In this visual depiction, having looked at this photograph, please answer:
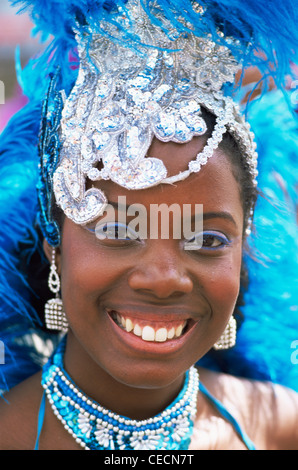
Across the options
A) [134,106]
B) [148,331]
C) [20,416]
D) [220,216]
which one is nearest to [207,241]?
[220,216]

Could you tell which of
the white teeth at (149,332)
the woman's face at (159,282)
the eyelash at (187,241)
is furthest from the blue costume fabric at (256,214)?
the white teeth at (149,332)

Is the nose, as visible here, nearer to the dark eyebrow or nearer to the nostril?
the nostril

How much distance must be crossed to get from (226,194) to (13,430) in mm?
997

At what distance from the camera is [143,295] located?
160cm

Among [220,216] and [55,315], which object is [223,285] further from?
[55,315]

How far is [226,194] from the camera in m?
1.67

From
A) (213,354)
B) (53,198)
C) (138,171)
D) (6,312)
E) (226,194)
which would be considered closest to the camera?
(138,171)

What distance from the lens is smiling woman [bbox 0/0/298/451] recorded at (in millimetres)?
1578

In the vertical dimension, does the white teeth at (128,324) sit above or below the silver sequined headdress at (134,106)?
below

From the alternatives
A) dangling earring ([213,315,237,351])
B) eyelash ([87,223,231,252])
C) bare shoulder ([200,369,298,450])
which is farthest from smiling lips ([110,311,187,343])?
bare shoulder ([200,369,298,450])

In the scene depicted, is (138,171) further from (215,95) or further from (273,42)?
(273,42)

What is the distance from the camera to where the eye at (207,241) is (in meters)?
1.62

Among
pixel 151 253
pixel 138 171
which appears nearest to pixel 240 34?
pixel 138 171

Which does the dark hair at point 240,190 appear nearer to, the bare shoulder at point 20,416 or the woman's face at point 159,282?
the woman's face at point 159,282
